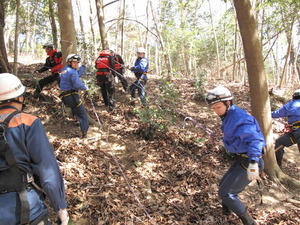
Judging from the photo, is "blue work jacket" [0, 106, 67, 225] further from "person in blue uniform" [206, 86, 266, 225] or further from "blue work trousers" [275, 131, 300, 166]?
"blue work trousers" [275, 131, 300, 166]

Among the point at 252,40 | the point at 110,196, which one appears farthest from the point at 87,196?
the point at 252,40

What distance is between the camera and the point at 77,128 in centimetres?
657

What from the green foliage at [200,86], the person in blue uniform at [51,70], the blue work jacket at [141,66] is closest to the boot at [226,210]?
the blue work jacket at [141,66]

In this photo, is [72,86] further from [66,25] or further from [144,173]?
[144,173]

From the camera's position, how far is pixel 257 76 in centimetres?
479

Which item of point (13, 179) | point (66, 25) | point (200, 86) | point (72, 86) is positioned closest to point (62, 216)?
point (13, 179)

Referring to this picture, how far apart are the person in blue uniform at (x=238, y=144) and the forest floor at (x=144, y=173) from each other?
74 centimetres

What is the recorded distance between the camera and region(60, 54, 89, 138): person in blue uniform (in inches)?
215

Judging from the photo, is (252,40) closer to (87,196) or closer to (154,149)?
(154,149)

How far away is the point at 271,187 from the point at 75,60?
5.49 m

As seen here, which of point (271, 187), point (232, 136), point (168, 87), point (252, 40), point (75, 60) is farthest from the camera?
point (168, 87)

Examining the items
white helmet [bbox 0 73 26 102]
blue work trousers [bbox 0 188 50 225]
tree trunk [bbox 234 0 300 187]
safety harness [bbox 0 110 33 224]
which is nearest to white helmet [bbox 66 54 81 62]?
white helmet [bbox 0 73 26 102]

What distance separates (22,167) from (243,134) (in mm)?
2859

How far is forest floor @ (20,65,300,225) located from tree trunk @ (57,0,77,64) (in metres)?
1.96
